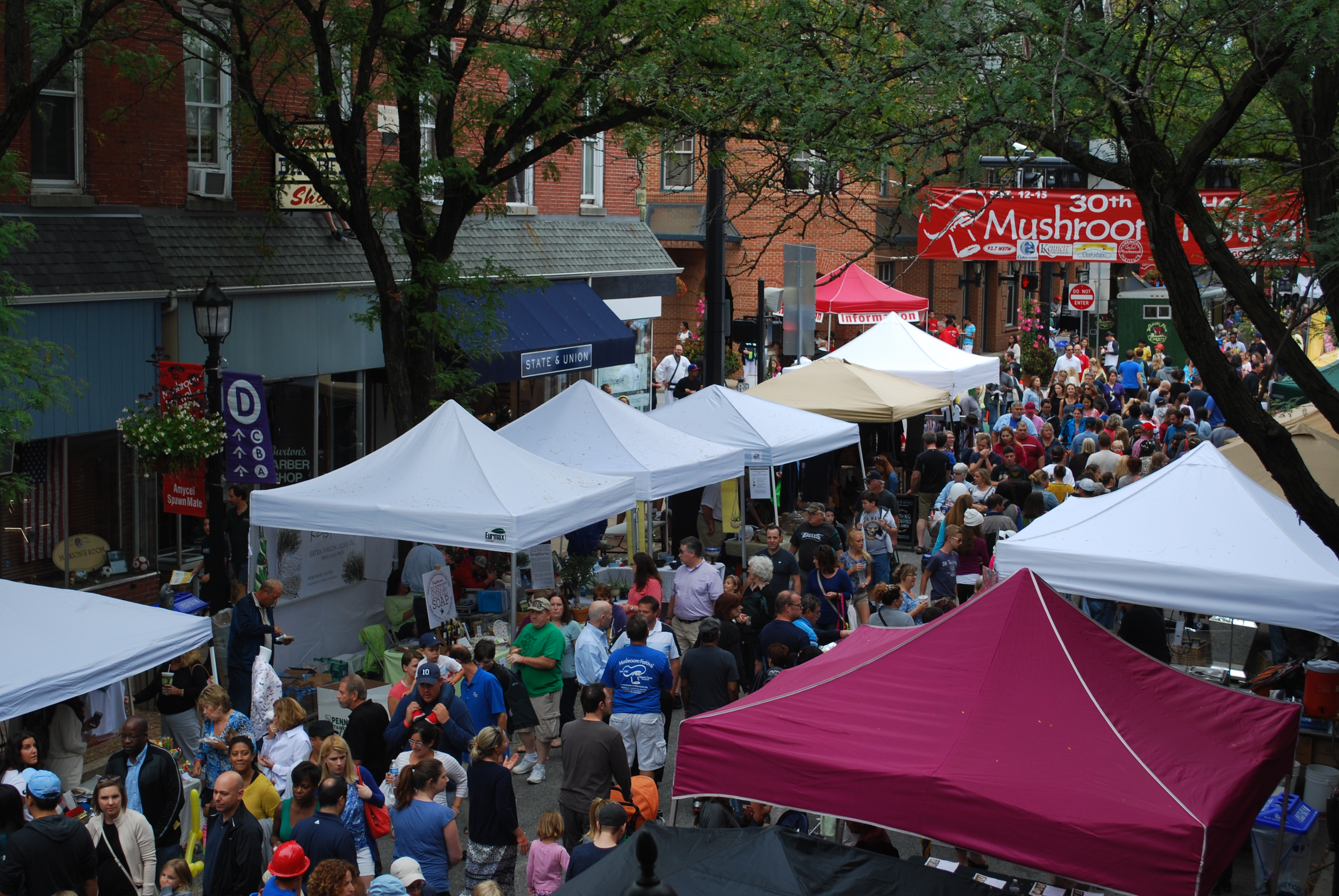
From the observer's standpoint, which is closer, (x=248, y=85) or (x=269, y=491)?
(x=269, y=491)

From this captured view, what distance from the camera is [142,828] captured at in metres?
7.13

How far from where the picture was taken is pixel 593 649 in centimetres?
967

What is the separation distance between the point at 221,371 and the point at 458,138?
3.80 metres

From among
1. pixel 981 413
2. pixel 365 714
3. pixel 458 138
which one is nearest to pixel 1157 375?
pixel 981 413

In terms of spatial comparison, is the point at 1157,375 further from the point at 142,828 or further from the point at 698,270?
the point at 142,828

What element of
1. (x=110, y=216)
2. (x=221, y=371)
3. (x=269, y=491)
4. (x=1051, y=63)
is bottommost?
(x=269, y=491)

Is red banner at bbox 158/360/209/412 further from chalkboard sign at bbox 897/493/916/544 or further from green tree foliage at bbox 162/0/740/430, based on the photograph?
chalkboard sign at bbox 897/493/916/544

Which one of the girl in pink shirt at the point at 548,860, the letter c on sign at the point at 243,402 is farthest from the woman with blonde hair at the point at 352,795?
the letter c on sign at the point at 243,402

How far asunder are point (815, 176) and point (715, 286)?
6.13m

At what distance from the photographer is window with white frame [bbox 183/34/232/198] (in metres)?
14.5

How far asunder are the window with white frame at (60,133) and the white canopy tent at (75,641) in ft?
19.3

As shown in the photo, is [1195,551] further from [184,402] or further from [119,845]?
[184,402]

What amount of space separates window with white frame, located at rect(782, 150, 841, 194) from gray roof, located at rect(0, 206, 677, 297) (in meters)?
7.10

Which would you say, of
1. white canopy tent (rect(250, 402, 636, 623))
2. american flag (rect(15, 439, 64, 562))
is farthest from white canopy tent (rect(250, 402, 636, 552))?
american flag (rect(15, 439, 64, 562))
